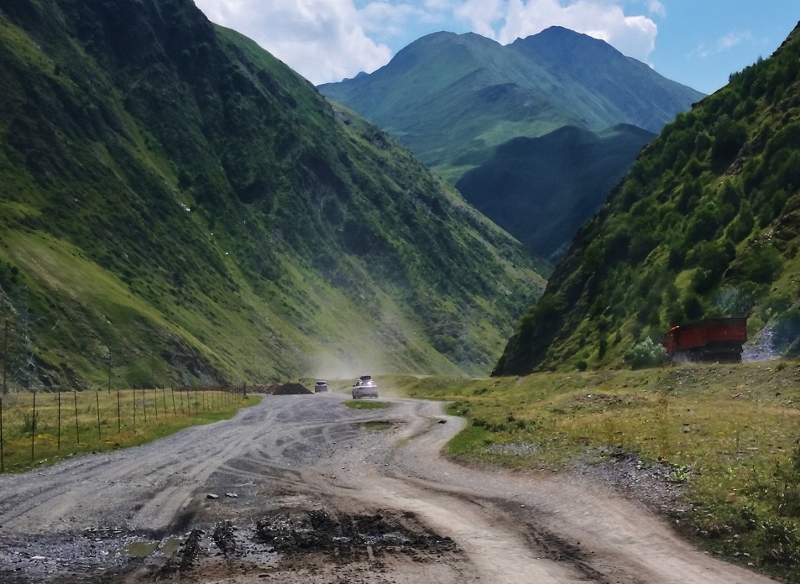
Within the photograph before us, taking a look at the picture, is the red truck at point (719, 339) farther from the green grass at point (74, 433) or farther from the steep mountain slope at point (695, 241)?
the green grass at point (74, 433)

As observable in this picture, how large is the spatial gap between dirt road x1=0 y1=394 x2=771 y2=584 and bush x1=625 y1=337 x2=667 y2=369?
3852cm

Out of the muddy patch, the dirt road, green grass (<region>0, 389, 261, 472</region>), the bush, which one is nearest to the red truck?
the bush

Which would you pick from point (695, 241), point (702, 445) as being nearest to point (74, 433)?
point (702, 445)

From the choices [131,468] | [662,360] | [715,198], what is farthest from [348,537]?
[715,198]

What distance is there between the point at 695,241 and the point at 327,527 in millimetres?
68028

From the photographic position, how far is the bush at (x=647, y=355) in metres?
59.9

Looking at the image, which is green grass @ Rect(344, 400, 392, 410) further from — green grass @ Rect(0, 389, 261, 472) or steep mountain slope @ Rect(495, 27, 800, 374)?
steep mountain slope @ Rect(495, 27, 800, 374)

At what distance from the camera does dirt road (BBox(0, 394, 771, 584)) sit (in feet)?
41.0

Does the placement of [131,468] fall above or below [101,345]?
below

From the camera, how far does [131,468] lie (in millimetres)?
24219

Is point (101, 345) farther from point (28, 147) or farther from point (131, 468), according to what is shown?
point (131, 468)

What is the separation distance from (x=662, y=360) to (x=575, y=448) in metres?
39.4

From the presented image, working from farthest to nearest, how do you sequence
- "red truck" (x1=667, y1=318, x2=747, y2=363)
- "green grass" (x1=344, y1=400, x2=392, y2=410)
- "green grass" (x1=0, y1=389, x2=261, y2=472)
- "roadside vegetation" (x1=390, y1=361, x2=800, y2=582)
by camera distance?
"green grass" (x1=344, y1=400, x2=392, y2=410) < "red truck" (x1=667, y1=318, x2=747, y2=363) < "green grass" (x1=0, y1=389, x2=261, y2=472) < "roadside vegetation" (x1=390, y1=361, x2=800, y2=582)

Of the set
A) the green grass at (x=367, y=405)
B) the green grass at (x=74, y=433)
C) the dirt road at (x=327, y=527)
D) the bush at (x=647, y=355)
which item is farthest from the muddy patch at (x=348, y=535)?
the bush at (x=647, y=355)
